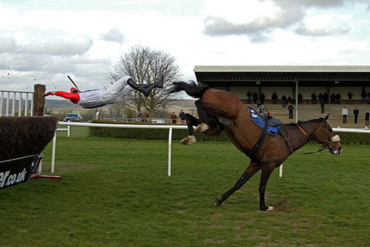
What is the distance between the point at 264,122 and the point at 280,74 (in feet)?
85.9

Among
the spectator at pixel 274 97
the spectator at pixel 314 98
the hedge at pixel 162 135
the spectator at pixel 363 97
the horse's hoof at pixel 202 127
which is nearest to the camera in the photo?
the horse's hoof at pixel 202 127

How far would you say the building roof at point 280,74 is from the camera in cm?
3080

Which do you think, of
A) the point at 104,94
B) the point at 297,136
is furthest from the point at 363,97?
the point at 104,94

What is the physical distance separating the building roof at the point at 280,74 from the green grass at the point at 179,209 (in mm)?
21517

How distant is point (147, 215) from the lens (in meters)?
5.55

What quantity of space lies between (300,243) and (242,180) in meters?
1.77

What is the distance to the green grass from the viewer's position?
14.8 ft

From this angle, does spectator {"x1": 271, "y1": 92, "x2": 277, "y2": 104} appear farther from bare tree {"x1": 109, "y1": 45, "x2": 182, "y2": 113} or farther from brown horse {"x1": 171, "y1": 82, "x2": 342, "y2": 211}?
brown horse {"x1": 171, "y1": 82, "x2": 342, "y2": 211}

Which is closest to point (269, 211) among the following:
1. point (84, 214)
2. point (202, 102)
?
point (202, 102)

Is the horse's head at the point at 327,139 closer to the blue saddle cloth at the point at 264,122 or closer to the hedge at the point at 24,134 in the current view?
the blue saddle cloth at the point at 264,122

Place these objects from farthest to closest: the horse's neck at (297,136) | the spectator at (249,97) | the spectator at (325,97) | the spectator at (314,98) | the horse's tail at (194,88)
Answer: the spectator at (325,97), the spectator at (314,98), the spectator at (249,97), the horse's neck at (297,136), the horse's tail at (194,88)

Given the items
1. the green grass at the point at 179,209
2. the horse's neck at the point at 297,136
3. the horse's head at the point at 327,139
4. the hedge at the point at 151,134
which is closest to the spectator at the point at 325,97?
the hedge at the point at 151,134

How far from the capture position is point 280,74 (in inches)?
1228

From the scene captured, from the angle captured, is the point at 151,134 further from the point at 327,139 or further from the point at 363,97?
the point at 363,97
